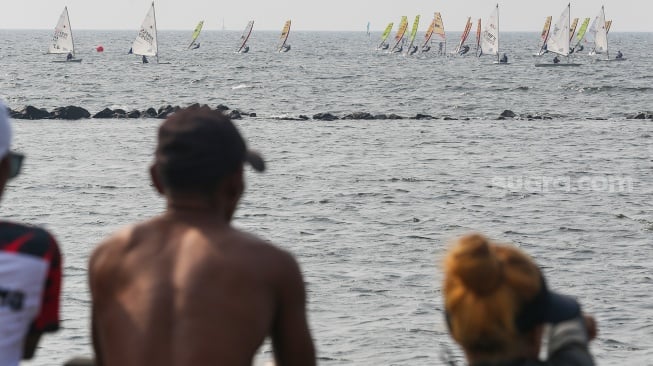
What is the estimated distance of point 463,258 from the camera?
287cm

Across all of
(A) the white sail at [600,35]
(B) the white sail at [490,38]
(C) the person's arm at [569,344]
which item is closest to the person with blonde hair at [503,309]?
(C) the person's arm at [569,344]

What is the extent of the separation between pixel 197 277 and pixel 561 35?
278 feet

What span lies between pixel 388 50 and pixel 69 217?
128 meters

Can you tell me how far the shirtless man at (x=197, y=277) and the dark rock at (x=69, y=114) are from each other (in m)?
42.5

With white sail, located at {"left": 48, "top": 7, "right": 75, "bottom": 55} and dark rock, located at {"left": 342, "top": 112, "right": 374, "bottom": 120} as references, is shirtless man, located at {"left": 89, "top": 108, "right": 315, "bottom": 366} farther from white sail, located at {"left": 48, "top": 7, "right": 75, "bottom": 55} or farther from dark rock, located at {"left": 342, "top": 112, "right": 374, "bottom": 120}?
white sail, located at {"left": 48, "top": 7, "right": 75, "bottom": 55}

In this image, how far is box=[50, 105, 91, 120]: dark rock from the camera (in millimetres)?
44719

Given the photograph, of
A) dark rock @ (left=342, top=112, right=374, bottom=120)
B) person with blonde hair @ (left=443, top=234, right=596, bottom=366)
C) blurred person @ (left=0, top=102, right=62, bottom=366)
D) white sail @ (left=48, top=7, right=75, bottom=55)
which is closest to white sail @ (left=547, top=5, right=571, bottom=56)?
white sail @ (left=48, top=7, right=75, bottom=55)

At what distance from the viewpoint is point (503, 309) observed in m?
2.88

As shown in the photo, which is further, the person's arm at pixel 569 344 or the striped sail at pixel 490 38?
the striped sail at pixel 490 38

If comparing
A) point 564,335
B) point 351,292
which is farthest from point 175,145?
point 351,292

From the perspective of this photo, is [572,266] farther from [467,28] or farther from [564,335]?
[467,28]

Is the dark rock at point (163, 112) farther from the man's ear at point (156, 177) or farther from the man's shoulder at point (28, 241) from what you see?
the man's shoulder at point (28, 241)

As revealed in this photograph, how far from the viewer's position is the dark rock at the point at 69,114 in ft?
147

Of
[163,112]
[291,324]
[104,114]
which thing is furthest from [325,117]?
[291,324]
